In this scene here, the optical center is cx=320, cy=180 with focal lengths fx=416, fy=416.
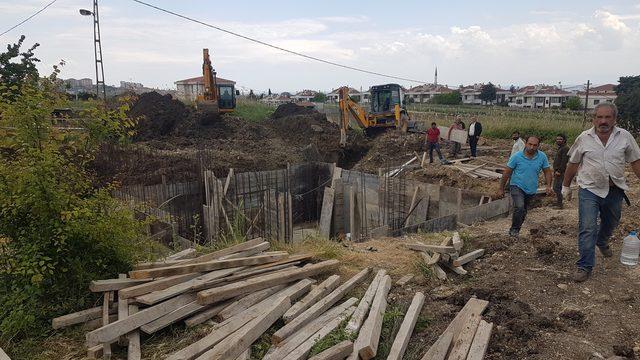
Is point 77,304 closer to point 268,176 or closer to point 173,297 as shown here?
point 173,297

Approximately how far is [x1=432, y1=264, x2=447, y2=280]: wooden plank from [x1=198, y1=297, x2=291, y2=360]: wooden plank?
5.41ft

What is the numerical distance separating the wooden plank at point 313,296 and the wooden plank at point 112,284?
4.35 feet

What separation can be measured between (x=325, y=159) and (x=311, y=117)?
19.3 ft

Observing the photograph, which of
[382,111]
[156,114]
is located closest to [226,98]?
[156,114]

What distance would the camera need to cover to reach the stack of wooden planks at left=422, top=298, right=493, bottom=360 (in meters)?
2.81

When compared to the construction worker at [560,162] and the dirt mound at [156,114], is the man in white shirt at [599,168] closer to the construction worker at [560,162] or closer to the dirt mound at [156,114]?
the construction worker at [560,162]

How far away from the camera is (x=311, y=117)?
75.0 ft

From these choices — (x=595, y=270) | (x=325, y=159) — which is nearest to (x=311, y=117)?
(x=325, y=159)

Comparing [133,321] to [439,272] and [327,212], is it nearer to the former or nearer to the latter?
[439,272]

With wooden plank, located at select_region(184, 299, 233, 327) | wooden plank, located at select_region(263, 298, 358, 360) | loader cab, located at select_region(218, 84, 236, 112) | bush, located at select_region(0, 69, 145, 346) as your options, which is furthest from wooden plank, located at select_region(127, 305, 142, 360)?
loader cab, located at select_region(218, 84, 236, 112)

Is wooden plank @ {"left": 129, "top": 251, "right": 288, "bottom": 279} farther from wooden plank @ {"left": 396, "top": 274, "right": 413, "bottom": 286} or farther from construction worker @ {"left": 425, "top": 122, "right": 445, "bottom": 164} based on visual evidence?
construction worker @ {"left": 425, "top": 122, "right": 445, "bottom": 164}

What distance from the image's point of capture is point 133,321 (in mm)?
3225

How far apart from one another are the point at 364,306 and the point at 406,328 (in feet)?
1.56

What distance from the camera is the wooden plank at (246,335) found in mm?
2893
